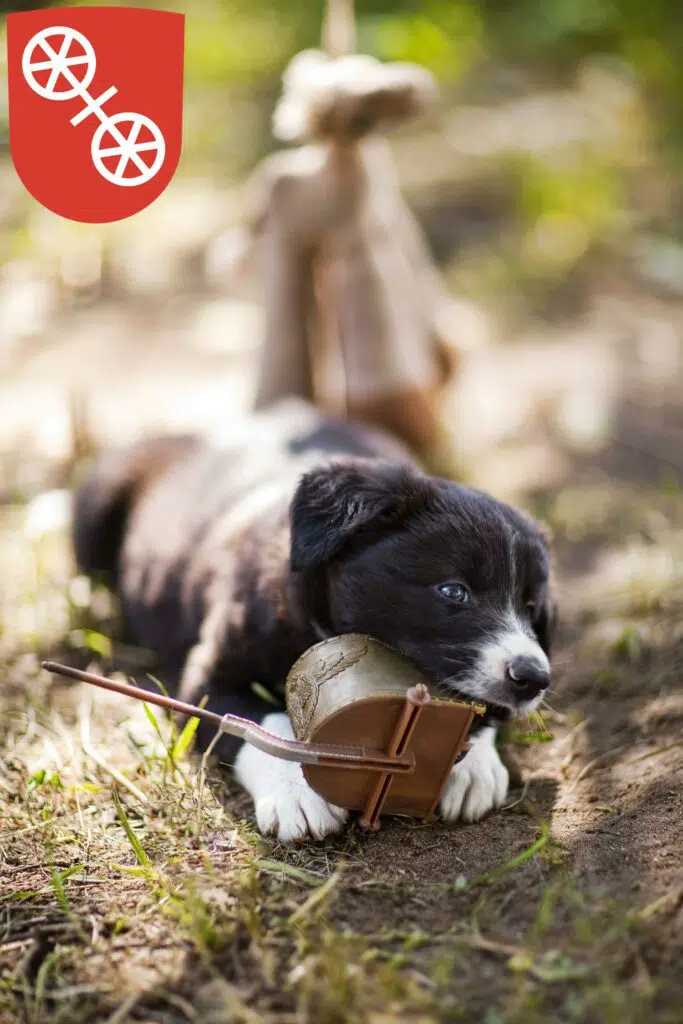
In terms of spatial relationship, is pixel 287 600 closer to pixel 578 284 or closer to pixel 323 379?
pixel 323 379

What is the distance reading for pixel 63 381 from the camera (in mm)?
6512

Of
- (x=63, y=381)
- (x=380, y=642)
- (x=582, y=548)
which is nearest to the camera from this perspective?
(x=380, y=642)

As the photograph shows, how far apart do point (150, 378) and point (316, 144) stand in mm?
1941

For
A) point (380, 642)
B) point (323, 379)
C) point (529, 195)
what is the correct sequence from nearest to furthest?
point (380, 642)
point (323, 379)
point (529, 195)

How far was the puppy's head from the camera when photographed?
2693 mm

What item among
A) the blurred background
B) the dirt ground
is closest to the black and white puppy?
the dirt ground

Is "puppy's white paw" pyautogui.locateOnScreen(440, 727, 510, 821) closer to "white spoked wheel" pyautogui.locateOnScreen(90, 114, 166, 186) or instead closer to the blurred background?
"white spoked wheel" pyautogui.locateOnScreen(90, 114, 166, 186)

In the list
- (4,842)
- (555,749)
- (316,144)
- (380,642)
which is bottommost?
(555,749)

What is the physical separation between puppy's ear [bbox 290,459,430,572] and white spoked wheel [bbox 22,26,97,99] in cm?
125

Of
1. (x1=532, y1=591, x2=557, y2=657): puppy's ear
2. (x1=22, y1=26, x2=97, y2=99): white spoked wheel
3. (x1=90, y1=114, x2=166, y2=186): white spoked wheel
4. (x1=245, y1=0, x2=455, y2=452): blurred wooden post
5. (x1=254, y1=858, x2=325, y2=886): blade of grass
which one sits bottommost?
(x1=254, y1=858, x2=325, y2=886): blade of grass

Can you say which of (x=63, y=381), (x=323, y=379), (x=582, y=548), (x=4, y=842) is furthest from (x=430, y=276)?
(x=4, y=842)

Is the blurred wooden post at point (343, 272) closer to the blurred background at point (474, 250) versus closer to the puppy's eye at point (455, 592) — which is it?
the blurred background at point (474, 250)

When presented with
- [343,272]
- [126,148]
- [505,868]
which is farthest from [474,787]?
[343,272]

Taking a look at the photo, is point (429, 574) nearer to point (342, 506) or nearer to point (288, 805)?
point (342, 506)
